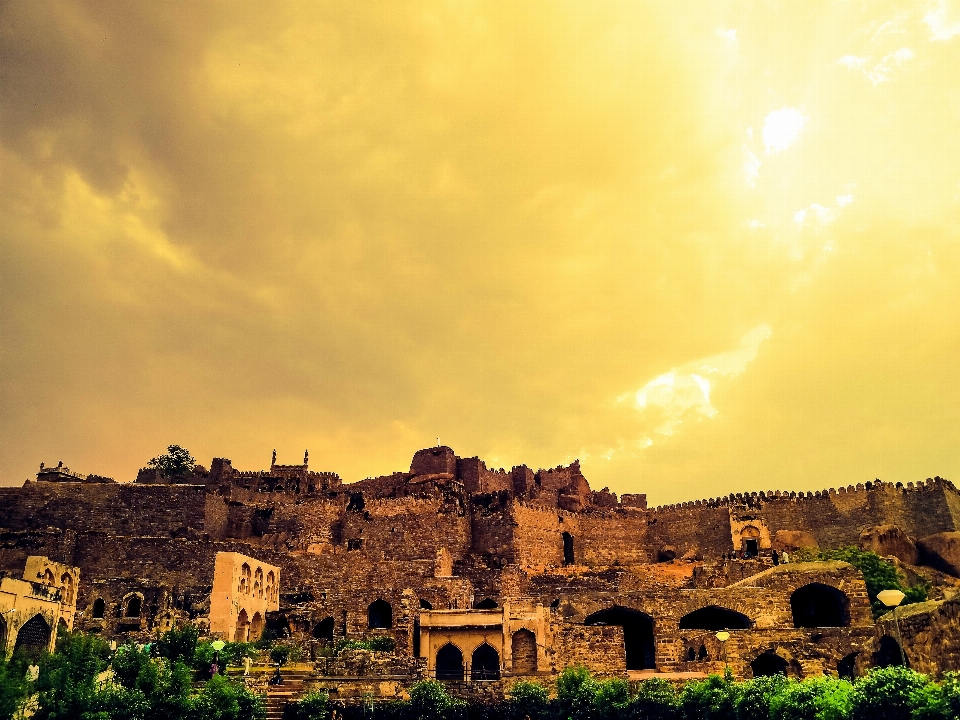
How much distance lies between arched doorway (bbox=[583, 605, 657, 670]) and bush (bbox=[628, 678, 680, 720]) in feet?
19.1

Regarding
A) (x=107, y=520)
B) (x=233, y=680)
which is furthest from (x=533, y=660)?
(x=107, y=520)

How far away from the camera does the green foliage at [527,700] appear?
92.6ft

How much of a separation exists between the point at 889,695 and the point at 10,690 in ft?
78.2

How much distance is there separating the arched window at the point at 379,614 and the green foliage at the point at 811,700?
17.4 meters

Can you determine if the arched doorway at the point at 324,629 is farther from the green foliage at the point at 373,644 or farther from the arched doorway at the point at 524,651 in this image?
the arched doorway at the point at 524,651

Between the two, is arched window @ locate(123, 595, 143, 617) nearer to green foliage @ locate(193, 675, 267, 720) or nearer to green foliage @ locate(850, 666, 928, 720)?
green foliage @ locate(193, 675, 267, 720)

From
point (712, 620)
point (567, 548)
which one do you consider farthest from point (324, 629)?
point (712, 620)

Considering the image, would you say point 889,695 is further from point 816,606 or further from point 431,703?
point 431,703

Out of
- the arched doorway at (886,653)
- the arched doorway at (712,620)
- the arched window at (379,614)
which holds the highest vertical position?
the arched window at (379,614)

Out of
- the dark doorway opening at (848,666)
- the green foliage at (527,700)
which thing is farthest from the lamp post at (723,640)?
the green foliage at (527,700)

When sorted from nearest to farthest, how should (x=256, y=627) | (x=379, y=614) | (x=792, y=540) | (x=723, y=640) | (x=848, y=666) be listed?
(x=848, y=666) < (x=723, y=640) < (x=256, y=627) < (x=379, y=614) < (x=792, y=540)

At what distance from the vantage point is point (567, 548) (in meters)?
47.6

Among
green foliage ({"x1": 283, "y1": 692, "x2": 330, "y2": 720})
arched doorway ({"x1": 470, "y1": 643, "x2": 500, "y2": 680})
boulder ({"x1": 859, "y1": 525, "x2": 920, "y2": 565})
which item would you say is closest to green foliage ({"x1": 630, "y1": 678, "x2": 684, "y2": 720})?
arched doorway ({"x1": 470, "y1": 643, "x2": 500, "y2": 680})

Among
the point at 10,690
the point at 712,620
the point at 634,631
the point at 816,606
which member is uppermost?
the point at 816,606
